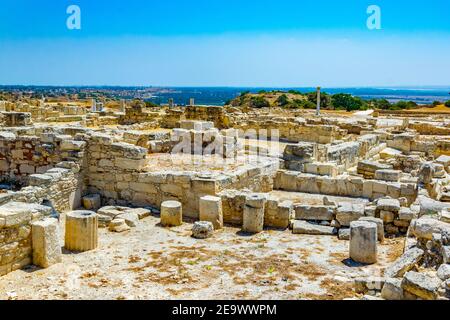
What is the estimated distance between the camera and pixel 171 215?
9.90 meters

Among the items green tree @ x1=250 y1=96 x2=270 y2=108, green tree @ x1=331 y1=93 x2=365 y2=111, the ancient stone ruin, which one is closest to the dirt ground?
the ancient stone ruin

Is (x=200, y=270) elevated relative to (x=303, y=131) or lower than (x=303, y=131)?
lower

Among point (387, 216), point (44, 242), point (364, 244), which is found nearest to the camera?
point (44, 242)

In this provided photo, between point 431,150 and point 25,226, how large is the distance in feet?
62.8

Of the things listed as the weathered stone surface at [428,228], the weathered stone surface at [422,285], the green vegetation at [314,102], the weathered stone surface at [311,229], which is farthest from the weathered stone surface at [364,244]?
the green vegetation at [314,102]

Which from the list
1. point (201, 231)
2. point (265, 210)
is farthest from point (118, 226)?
point (265, 210)

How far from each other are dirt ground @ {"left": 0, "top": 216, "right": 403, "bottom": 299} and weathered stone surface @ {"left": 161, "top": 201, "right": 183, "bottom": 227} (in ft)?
1.93

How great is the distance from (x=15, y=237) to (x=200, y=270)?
280 centimetres

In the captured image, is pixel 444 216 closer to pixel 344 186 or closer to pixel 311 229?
pixel 311 229

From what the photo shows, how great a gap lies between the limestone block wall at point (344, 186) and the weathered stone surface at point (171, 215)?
4.39m

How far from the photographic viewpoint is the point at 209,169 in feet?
41.8

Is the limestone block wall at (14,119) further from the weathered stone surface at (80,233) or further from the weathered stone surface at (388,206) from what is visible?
the weathered stone surface at (388,206)
